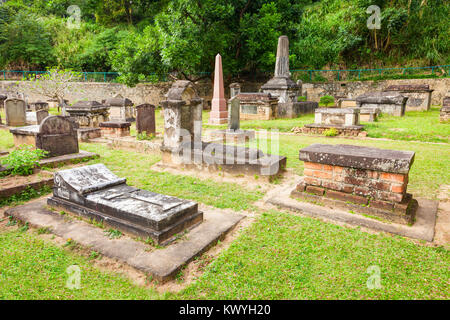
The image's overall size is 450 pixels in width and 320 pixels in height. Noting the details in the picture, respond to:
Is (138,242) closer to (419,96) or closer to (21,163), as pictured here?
(21,163)

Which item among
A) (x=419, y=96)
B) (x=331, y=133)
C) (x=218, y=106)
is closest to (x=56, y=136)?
(x=218, y=106)

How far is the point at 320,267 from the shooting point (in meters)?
2.90

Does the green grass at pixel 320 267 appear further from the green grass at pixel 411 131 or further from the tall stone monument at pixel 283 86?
the tall stone monument at pixel 283 86

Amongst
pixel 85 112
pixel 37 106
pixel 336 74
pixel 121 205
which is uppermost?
pixel 336 74

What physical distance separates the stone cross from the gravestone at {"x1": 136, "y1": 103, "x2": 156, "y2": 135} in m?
9.13

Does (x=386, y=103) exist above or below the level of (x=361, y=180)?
above

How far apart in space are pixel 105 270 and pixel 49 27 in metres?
33.7

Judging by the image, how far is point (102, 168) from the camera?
4598mm

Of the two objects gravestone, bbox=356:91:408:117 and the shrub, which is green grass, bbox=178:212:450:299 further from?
gravestone, bbox=356:91:408:117

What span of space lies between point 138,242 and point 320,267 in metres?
1.96

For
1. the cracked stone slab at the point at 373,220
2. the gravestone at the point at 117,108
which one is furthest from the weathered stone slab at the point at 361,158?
the gravestone at the point at 117,108

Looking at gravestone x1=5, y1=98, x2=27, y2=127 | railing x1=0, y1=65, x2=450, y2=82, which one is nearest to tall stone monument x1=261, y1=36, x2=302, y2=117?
railing x1=0, y1=65, x2=450, y2=82
